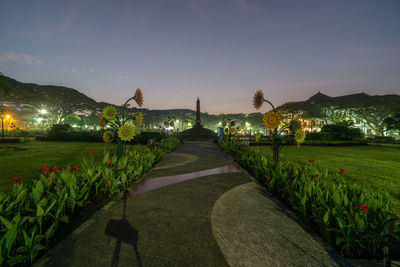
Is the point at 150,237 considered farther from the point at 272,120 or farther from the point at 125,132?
the point at 272,120

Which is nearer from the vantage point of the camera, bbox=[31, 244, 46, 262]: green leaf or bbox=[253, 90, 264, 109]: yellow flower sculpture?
bbox=[31, 244, 46, 262]: green leaf

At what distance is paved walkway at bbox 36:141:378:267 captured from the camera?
7.63 feet

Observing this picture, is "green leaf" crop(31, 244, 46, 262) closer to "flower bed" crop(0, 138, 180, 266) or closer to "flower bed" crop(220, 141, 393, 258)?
"flower bed" crop(0, 138, 180, 266)

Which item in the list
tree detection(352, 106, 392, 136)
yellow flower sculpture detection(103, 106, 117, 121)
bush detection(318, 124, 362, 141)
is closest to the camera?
yellow flower sculpture detection(103, 106, 117, 121)

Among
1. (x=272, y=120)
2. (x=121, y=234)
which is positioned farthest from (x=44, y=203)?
(x=272, y=120)

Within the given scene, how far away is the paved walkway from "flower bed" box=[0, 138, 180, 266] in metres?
0.33

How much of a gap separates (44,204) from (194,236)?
2326mm

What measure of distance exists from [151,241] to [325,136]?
27736 millimetres

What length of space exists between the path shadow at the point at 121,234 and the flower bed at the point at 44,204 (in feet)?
2.37

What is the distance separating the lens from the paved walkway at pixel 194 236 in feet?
7.63

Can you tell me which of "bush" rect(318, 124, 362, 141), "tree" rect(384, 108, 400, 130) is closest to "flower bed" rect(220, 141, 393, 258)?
"bush" rect(318, 124, 362, 141)

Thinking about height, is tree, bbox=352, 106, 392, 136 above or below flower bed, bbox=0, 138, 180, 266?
above

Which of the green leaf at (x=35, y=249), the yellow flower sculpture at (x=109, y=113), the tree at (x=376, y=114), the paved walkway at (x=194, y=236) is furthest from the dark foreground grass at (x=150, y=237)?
the tree at (x=376, y=114)

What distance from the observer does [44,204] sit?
259 centimetres
